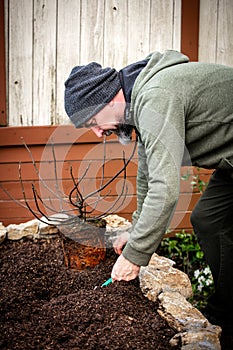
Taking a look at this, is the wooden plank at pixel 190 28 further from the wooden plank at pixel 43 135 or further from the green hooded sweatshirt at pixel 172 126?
the green hooded sweatshirt at pixel 172 126

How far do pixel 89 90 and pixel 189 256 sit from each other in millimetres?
2190

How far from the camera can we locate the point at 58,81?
11.8ft

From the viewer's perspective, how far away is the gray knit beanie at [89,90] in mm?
2055

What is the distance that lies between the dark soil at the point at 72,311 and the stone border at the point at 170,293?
52 millimetres

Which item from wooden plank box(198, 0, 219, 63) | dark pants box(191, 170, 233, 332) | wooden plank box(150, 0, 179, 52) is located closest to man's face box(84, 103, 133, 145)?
dark pants box(191, 170, 233, 332)

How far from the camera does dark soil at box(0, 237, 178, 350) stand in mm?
1934

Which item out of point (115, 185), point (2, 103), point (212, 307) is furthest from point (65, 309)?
point (2, 103)

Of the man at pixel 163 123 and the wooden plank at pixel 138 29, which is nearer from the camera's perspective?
the man at pixel 163 123

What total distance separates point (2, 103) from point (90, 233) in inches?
55.8

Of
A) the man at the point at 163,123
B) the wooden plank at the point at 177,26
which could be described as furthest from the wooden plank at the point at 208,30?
the man at the point at 163,123

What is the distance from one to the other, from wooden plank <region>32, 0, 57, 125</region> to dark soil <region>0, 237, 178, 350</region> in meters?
1.26

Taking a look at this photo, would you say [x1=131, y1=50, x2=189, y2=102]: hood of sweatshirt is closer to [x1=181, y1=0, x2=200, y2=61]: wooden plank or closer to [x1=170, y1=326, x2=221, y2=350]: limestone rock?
[x1=170, y1=326, x2=221, y2=350]: limestone rock

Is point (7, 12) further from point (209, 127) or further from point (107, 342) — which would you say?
point (107, 342)

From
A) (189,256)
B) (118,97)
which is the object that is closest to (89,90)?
(118,97)
